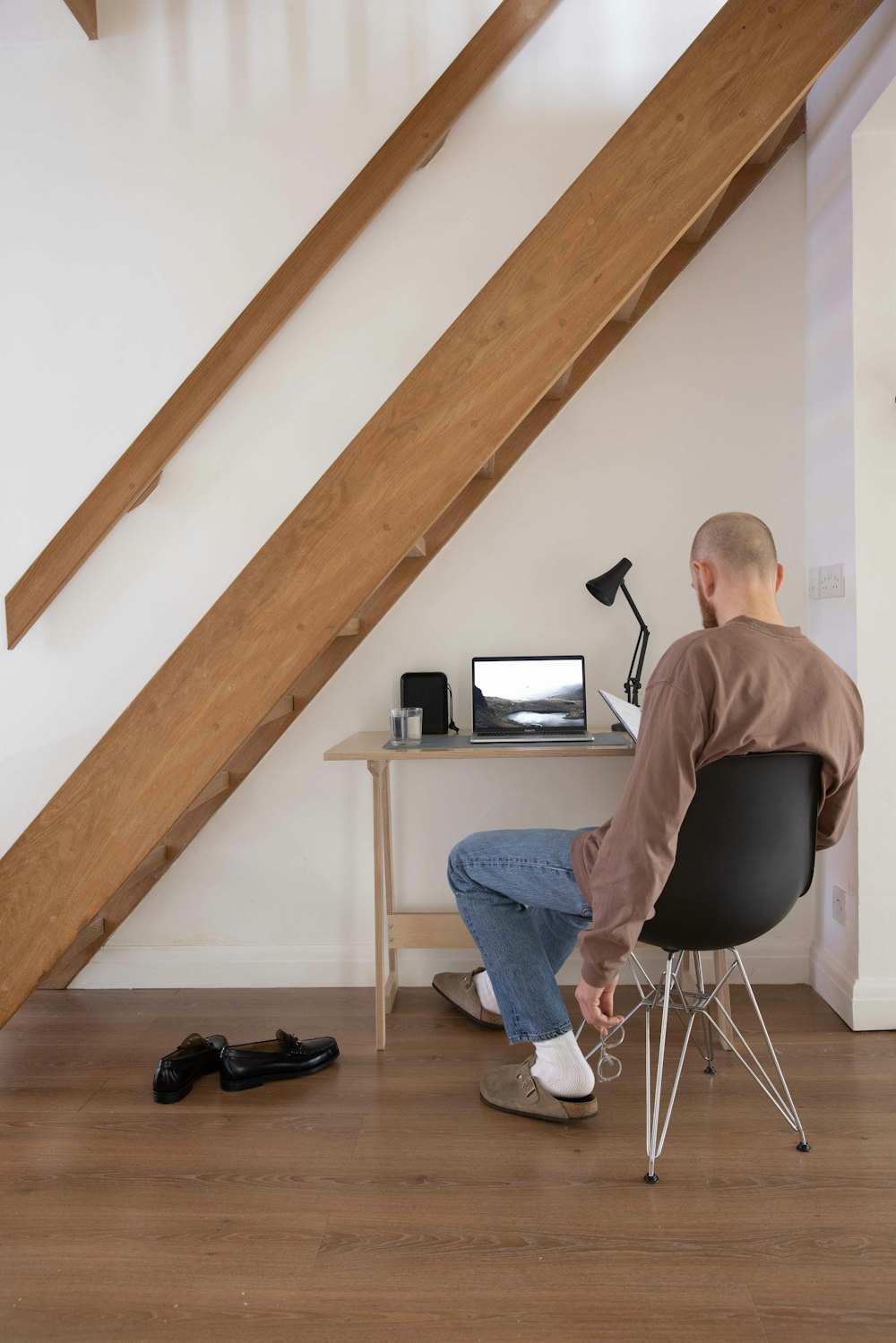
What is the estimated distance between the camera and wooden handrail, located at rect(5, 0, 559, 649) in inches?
110

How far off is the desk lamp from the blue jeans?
0.78 metres

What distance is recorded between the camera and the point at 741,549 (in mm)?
1867

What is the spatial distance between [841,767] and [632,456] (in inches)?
57.4

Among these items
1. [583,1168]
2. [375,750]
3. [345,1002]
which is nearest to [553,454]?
[375,750]

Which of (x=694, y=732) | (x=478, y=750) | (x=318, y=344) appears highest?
(x=318, y=344)

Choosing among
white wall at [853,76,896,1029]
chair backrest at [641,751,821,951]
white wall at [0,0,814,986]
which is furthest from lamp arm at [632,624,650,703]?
chair backrest at [641,751,821,951]

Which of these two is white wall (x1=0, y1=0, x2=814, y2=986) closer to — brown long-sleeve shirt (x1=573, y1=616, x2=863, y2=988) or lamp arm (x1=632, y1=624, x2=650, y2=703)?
lamp arm (x1=632, y1=624, x2=650, y2=703)

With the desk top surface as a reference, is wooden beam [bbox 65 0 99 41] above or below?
above

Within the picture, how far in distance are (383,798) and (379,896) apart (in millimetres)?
303

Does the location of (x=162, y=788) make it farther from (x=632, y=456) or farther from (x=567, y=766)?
(x=632, y=456)

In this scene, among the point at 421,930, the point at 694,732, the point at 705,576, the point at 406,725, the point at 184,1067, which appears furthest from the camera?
the point at 406,725

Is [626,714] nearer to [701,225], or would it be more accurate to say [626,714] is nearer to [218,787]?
[218,787]

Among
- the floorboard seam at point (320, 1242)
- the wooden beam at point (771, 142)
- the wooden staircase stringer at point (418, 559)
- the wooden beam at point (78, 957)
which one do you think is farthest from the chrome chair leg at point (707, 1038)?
the wooden beam at point (771, 142)

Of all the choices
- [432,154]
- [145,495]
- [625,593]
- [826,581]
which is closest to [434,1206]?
[625,593]
